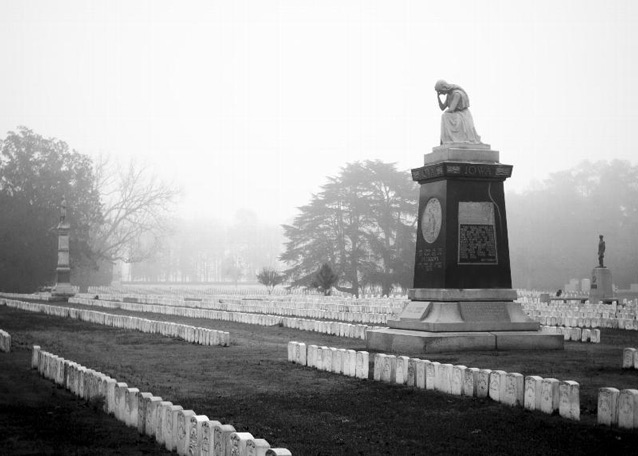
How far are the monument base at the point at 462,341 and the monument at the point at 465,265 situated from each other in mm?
20

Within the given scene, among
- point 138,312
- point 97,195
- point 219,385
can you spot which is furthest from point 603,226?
point 219,385

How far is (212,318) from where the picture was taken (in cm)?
3156

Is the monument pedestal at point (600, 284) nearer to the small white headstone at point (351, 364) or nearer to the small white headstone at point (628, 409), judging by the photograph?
the small white headstone at point (351, 364)

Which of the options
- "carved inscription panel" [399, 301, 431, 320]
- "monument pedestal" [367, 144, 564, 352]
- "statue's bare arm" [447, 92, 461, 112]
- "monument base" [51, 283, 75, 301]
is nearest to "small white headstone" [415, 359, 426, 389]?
"monument pedestal" [367, 144, 564, 352]

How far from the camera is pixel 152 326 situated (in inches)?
955

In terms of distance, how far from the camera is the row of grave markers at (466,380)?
9750mm

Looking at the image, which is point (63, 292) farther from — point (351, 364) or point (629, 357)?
point (629, 357)

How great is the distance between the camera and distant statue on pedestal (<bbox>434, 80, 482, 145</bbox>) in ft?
59.0

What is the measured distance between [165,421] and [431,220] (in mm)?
10097

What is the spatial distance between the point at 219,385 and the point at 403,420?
3.99 meters

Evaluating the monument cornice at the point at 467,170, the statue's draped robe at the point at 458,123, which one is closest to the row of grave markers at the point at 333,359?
the monument cornice at the point at 467,170

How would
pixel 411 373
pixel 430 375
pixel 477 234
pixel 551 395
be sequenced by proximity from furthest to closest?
pixel 477 234, pixel 411 373, pixel 430 375, pixel 551 395

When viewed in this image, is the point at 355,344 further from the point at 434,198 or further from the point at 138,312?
the point at 138,312

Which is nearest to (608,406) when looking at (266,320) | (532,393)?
(532,393)
